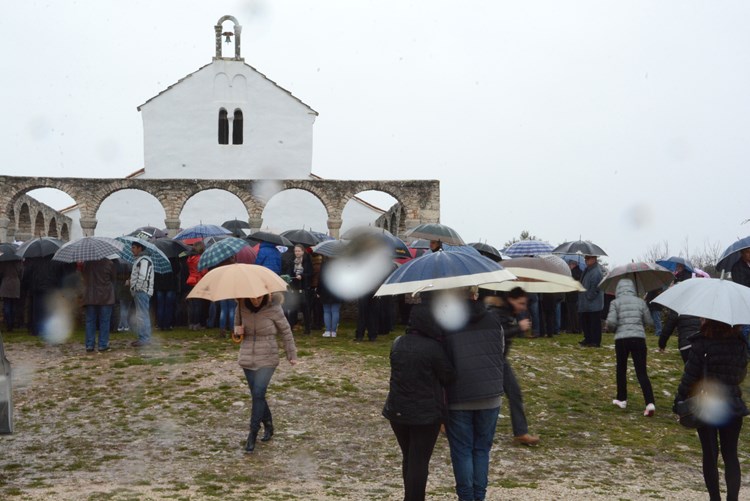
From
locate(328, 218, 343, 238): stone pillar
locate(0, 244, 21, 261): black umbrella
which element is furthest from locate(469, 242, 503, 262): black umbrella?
locate(328, 218, 343, 238): stone pillar

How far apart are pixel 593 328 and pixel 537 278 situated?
7.09 metres

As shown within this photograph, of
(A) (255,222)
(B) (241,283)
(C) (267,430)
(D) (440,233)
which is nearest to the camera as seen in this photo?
(B) (241,283)

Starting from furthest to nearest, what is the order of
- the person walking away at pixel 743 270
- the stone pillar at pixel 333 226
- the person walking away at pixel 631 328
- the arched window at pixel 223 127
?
the arched window at pixel 223 127 → the stone pillar at pixel 333 226 → the person walking away at pixel 743 270 → the person walking away at pixel 631 328

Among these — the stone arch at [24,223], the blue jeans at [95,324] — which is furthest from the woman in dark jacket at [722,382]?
the stone arch at [24,223]

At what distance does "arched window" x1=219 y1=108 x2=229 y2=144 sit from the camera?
41.6 metres

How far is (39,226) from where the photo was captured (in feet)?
111

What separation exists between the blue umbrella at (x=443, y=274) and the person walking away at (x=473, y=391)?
139 millimetres

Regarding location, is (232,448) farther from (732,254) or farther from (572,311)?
(572,311)

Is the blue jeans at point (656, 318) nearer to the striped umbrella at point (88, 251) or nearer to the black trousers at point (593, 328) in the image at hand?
the black trousers at point (593, 328)

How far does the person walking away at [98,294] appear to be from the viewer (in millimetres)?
12062

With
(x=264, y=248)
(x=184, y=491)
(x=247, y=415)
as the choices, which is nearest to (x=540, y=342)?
(x=264, y=248)

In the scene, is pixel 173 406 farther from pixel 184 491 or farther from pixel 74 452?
pixel 184 491

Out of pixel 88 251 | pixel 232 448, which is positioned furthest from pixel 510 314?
pixel 88 251

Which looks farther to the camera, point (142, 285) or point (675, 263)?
point (675, 263)
